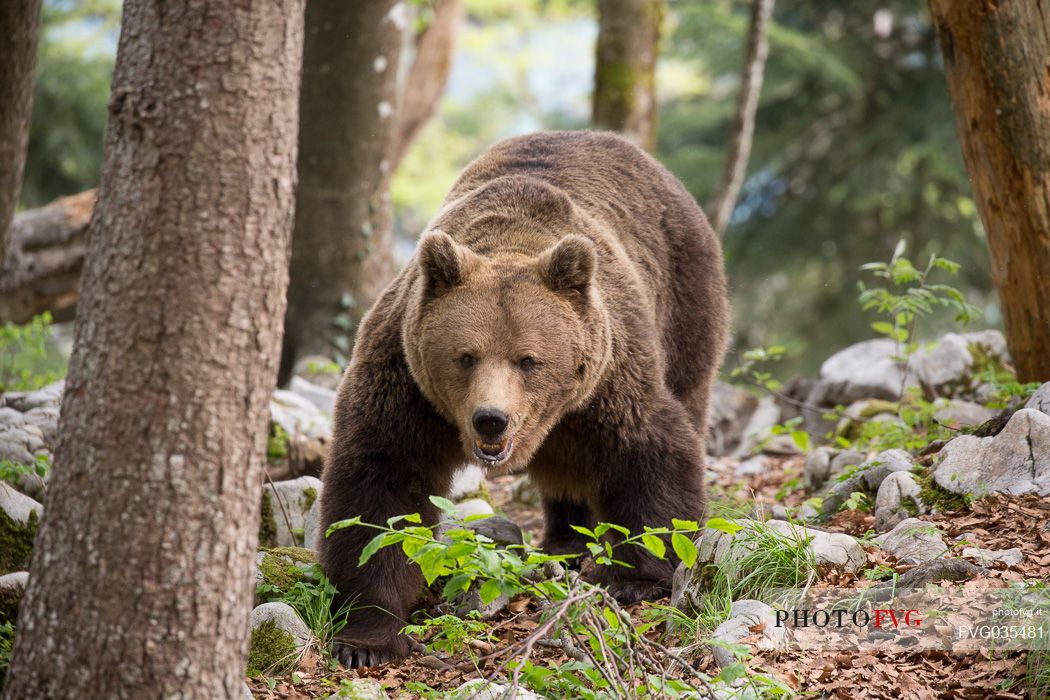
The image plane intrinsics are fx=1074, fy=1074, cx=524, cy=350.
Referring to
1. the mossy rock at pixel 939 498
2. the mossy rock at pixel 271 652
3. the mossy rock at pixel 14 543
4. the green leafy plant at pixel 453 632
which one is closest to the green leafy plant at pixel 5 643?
the mossy rock at pixel 14 543

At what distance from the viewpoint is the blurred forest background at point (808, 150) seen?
16172mm

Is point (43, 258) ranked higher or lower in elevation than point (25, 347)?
higher

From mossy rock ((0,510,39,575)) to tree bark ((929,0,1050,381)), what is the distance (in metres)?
5.77

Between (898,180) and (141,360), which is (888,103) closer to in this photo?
(898,180)

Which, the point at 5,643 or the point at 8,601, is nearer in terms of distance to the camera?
the point at 5,643

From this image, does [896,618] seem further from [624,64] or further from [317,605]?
[624,64]

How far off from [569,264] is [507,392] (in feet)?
Answer: 2.46

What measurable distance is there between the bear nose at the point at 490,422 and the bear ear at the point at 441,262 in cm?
77

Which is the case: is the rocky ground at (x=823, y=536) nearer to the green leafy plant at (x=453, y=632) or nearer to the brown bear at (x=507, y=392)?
the green leafy plant at (x=453, y=632)

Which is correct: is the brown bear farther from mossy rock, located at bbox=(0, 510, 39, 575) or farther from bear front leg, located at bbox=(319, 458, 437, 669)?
mossy rock, located at bbox=(0, 510, 39, 575)

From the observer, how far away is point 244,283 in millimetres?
3270

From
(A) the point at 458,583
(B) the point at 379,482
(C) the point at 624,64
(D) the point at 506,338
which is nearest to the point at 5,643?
(B) the point at 379,482

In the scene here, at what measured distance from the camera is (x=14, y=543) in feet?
16.4

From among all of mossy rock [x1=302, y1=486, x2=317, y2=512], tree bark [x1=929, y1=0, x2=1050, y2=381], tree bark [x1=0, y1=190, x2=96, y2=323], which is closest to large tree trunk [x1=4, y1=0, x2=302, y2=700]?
mossy rock [x1=302, y1=486, x2=317, y2=512]
